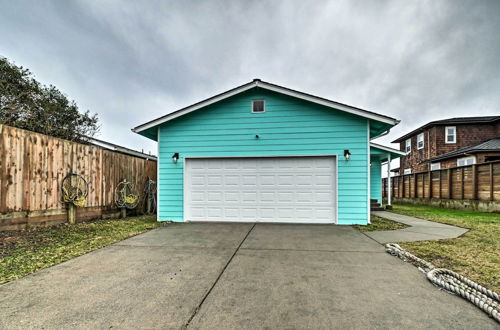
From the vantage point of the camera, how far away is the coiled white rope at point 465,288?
2.00m

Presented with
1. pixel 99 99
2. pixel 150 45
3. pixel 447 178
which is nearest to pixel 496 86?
pixel 447 178

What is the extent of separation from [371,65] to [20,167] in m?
14.7

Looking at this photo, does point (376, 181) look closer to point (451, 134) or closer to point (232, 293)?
point (451, 134)

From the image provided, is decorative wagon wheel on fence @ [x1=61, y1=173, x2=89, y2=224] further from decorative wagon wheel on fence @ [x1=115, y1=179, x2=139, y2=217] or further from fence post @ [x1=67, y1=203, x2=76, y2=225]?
decorative wagon wheel on fence @ [x1=115, y1=179, x2=139, y2=217]

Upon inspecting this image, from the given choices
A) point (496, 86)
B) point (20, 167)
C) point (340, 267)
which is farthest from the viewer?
point (496, 86)

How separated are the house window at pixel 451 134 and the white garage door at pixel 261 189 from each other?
15.9 m

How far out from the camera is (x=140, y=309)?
2021 mm

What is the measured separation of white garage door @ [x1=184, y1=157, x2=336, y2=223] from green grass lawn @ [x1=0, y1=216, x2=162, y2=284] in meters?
1.83

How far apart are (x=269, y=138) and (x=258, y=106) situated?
1092 millimetres

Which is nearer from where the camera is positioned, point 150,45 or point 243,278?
point 243,278

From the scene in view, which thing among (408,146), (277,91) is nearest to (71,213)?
(277,91)

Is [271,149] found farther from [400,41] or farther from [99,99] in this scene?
[99,99]

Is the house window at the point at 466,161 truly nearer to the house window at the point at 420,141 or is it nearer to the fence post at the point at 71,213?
the house window at the point at 420,141

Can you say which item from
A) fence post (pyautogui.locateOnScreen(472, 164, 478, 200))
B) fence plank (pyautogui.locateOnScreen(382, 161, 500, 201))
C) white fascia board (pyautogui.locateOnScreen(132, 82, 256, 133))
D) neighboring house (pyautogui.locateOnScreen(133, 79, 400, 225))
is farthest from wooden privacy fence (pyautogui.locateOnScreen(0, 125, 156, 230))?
fence post (pyautogui.locateOnScreen(472, 164, 478, 200))
